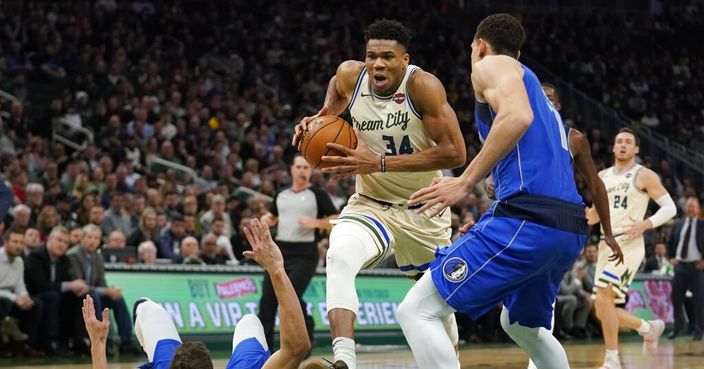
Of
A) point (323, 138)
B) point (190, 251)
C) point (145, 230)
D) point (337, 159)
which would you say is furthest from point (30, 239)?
point (337, 159)

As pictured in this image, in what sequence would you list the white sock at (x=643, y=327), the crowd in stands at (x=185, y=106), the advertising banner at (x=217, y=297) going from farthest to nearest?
1. the crowd in stands at (x=185, y=106)
2. the advertising banner at (x=217, y=297)
3. the white sock at (x=643, y=327)

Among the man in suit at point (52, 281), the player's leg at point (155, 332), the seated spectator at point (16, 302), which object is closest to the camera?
the player's leg at point (155, 332)

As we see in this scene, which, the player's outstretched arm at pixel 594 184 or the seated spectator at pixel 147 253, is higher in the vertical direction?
Answer: the player's outstretched arm at pixel 594 184

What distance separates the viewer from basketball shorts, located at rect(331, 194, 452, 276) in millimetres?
6863

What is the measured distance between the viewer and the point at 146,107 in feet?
59.6

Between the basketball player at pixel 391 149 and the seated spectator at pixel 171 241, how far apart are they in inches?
254

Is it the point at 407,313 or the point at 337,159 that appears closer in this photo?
the point at 407,313

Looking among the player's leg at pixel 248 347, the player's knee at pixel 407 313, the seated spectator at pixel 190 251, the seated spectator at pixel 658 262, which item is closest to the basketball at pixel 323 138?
the player's leg at pixel 248 347

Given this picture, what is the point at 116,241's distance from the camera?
1290cm

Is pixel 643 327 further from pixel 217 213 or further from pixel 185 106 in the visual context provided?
pixel 185 106

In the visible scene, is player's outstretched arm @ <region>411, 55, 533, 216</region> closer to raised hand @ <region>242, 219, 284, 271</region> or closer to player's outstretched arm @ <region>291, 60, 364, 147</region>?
raised hand @ <region>242, 219, 284, 271</region>

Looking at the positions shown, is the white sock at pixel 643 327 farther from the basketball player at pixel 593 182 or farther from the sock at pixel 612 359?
the basketball player at pixel 593 182

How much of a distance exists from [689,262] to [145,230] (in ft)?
26.5

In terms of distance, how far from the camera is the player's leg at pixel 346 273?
601 cm
